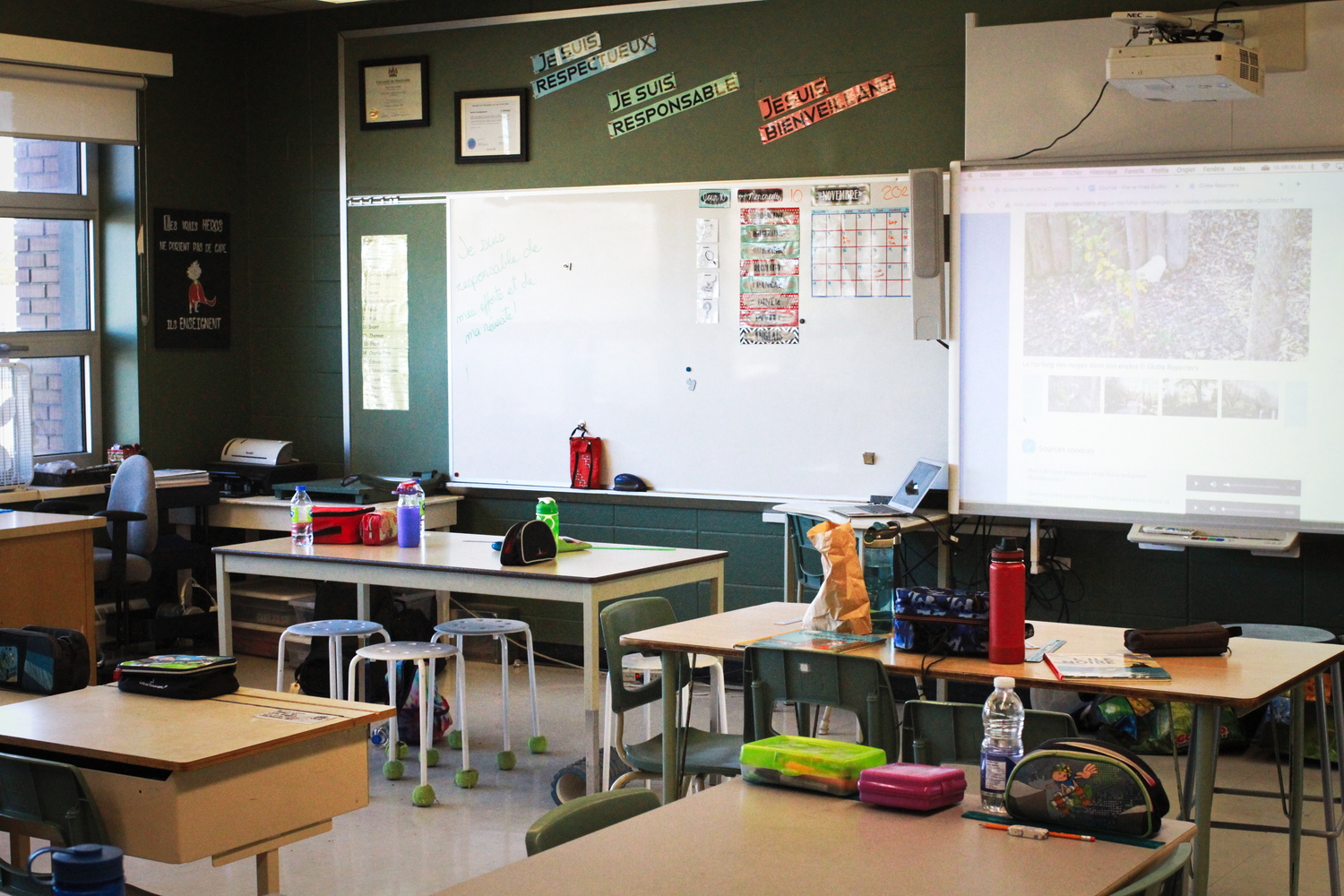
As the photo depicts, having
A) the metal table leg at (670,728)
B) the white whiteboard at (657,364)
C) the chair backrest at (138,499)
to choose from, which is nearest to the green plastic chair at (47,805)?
the metal table leg at (670,728)

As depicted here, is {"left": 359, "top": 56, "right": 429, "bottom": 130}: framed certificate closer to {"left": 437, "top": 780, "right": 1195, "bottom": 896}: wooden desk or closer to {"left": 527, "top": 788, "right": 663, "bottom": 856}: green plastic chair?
{"left": 527, "top": 788, "right": 663, "bottom": 856}: green plastic chair

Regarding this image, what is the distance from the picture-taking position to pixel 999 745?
7.50ft

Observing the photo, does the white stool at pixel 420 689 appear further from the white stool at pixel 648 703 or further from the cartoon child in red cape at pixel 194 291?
the cartoon child in red cape at pixel 194 291

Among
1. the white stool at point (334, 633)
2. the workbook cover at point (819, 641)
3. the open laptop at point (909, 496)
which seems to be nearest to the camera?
the workbook cover at point (819, 641)

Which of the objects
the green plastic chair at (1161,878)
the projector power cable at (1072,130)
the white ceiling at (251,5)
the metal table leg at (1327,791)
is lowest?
the metal table leg at (1327,791)

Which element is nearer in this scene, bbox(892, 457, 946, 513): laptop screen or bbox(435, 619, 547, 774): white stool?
bbox(435, 619, 547, 774): white stool

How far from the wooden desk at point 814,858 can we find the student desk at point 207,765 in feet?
2.50

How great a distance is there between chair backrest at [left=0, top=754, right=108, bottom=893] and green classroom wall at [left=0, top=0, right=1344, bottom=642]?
3.87 m

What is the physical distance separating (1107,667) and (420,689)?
2.46m

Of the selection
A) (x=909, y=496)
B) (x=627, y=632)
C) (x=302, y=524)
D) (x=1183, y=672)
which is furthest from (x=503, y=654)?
(x=1183, y=672)

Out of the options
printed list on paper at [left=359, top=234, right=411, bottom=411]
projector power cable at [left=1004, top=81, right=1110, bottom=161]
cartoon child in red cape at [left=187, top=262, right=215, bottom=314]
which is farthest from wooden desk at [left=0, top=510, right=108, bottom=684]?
projector power cable at [left=1004, top=81, right=1110, bottom=161]

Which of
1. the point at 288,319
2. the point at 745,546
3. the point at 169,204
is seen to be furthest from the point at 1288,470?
the point at 169,204

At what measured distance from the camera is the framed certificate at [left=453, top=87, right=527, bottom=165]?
661cm

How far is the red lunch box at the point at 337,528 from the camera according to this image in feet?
17.2
